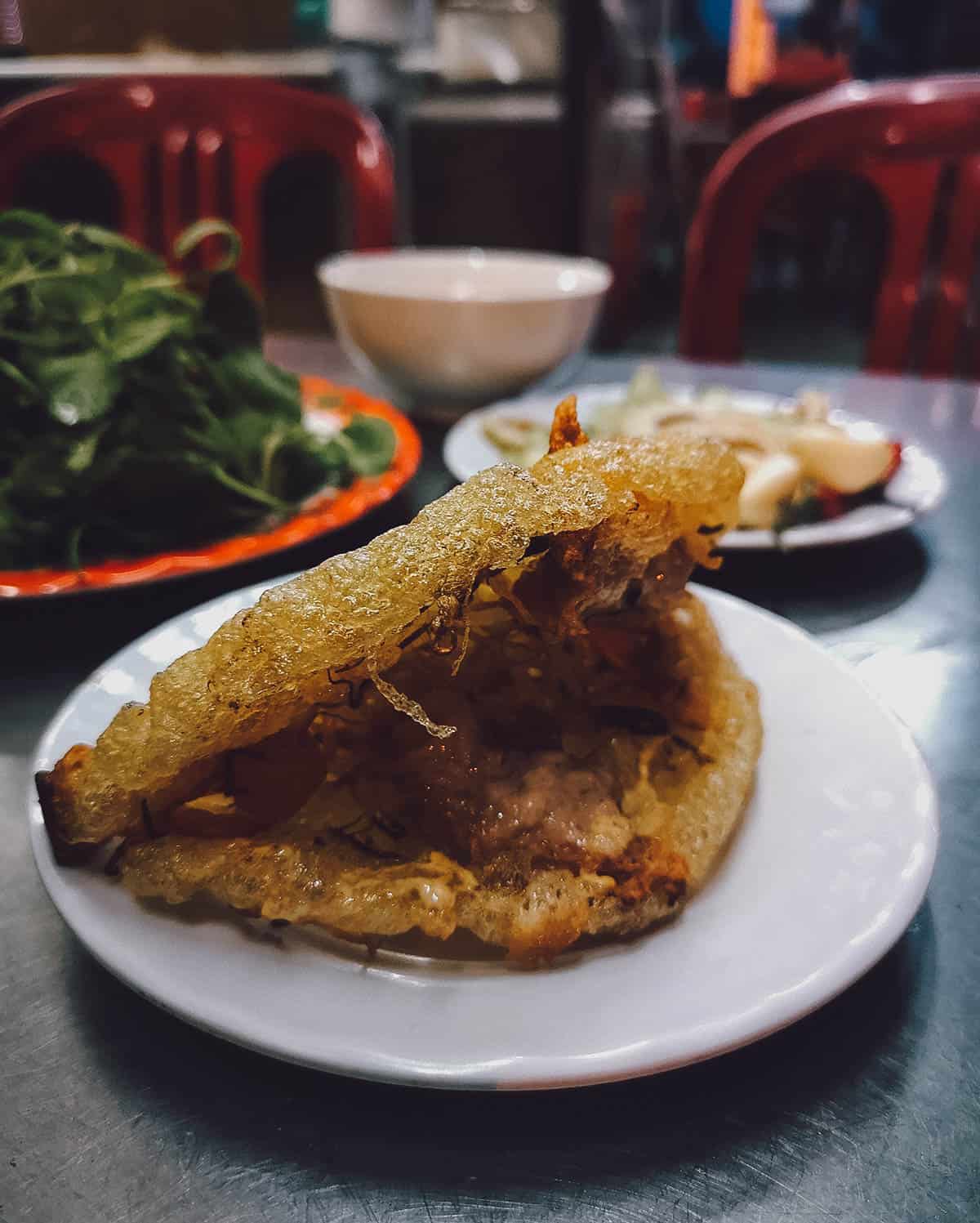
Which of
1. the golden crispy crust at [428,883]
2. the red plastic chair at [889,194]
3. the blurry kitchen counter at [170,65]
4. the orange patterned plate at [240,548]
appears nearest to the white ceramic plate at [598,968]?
the golden crispy crust at [428,883]

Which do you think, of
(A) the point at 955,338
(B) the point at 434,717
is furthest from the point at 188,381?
(A) the point at 955,338

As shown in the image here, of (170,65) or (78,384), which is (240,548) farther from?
(170,65)

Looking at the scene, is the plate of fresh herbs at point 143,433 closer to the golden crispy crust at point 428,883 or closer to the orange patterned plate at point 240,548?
the orange patterned plate at point 240,548

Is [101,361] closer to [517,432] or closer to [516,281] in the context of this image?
[517,432]

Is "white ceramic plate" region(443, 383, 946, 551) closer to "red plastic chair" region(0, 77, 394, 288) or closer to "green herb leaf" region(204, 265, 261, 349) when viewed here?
"green herb leaf" region(204, 265, 261, 349)

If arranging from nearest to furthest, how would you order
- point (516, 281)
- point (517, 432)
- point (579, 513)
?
point (579, 513) < point (517, 432) < point (516, 281)

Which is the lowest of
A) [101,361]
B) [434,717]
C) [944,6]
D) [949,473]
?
[949,473]

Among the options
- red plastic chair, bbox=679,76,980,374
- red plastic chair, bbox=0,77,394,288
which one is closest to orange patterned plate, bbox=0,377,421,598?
red plastic chair, bbox=679,76,980,374
